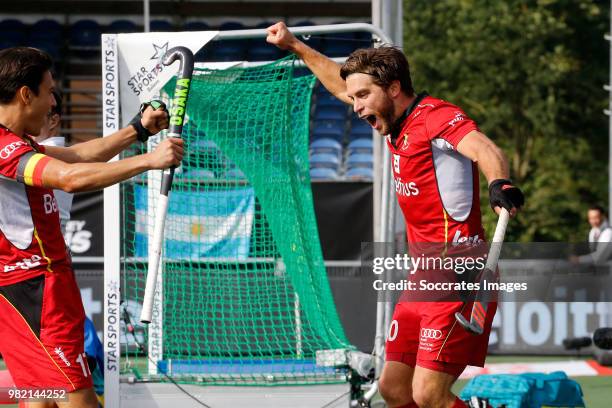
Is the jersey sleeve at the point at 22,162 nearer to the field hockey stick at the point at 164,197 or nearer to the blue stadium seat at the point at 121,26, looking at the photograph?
the field hockey stick at the point at 164,197

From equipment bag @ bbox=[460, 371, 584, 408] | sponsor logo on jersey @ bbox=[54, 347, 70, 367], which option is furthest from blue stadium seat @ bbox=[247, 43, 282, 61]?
sponsor logo on jersey @ bbox=[54, 347, 70, 367]

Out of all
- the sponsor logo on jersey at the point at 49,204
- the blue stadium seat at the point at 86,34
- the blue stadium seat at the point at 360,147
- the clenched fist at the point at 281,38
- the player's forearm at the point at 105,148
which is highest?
the blue stadium seat at the point at 86,34

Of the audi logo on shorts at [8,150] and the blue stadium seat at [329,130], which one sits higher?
the blue stadium seat at [329,130]

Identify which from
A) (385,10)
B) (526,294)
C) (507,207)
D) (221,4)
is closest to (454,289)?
(507,207)

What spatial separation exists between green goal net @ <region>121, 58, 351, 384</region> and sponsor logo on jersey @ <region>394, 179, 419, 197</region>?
196 centimetres

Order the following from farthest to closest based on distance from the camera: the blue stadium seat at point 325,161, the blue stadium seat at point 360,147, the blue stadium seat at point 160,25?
the blue stadium seat at point 160,25, the blue stadium seat at point 360,147, the blue stadium seat at point 325,161

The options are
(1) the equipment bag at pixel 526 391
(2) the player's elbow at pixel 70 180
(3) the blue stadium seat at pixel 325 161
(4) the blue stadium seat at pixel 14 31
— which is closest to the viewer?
(2) the player's elbow at pixel 70 180

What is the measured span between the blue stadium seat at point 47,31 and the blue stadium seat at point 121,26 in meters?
0.81

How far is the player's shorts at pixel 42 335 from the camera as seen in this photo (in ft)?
14.8

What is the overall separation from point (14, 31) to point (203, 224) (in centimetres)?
1260

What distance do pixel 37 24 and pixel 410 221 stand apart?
14860 mm

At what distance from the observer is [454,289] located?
5258mm

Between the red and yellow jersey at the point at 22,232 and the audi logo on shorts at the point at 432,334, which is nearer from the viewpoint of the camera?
the red and yellow jersey at the point at 22,232

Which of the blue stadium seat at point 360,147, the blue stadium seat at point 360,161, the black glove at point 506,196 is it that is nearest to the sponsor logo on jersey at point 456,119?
the black glove at point 506,196
